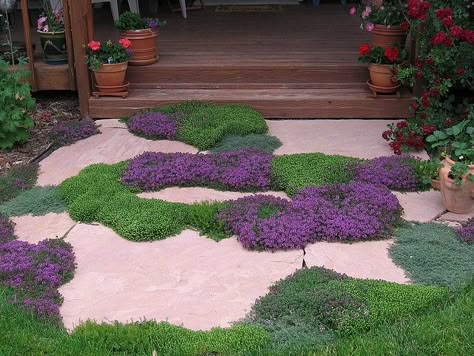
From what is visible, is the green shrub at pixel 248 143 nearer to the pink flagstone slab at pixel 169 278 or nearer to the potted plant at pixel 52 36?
the pink flagstone slab at pixel 169 278

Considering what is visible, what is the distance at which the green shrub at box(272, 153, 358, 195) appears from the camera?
4.01 m

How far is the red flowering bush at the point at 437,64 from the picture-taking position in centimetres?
445

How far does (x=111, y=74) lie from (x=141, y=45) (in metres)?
0.48

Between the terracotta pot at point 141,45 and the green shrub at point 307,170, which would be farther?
the terracotta pot at point 141,45

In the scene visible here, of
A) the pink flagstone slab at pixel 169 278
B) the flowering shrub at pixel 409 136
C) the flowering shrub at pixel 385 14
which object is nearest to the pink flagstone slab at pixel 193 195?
the pink flagstone slab at pixel 169 278

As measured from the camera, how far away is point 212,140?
4.70 meters

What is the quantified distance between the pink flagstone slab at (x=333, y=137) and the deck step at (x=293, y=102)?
0.09 meters

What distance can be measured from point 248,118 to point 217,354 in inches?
110

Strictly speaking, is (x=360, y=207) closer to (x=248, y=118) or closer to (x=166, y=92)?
(x=248, y=118)

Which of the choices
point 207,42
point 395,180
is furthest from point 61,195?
point 207,42

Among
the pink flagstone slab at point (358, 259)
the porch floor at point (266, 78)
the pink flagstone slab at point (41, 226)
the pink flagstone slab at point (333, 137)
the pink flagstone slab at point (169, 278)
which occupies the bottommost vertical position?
the pink flagstone slab at point (169, 278)

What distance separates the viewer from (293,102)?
535 centimetres

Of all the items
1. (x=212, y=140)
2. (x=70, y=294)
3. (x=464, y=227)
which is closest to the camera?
(x=70, y=294)

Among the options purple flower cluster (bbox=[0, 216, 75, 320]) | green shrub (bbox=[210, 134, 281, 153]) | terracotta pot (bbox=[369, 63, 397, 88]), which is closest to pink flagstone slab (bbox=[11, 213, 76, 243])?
purple flower cluster (bbox=[0, 216, 75, 320])
